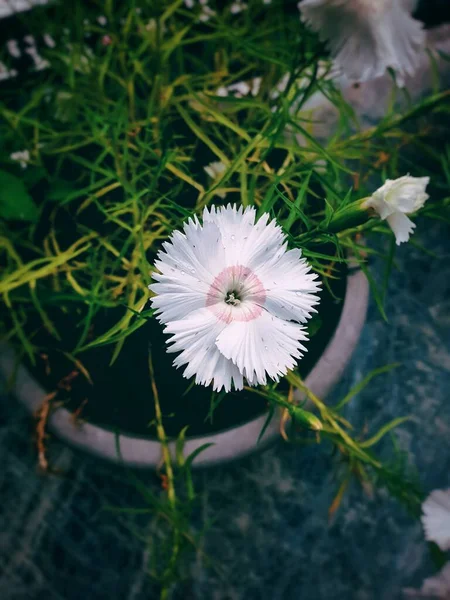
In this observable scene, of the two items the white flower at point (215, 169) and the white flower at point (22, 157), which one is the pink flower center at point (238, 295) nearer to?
the white flower at point (215, 169)

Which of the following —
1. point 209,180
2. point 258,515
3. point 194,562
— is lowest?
point 194,562

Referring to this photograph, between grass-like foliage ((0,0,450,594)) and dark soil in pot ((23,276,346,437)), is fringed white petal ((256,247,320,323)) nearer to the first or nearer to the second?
grass-like foliage ((0,0,450,594))

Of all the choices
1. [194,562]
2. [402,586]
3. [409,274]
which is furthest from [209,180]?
[402,586]

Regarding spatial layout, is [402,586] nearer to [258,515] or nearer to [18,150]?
[258,515]

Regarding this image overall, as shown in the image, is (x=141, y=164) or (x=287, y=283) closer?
(x=287, y=283)

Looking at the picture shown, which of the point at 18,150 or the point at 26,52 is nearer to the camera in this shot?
the point at 18,150

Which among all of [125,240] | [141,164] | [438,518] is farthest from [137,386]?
[438,518]

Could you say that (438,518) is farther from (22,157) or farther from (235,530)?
(22,157)

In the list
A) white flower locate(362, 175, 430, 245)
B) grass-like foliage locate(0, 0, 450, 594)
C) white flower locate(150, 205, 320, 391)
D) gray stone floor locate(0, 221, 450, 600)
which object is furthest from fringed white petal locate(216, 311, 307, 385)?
gray stone floor locate(0, 221, 450, 600)
